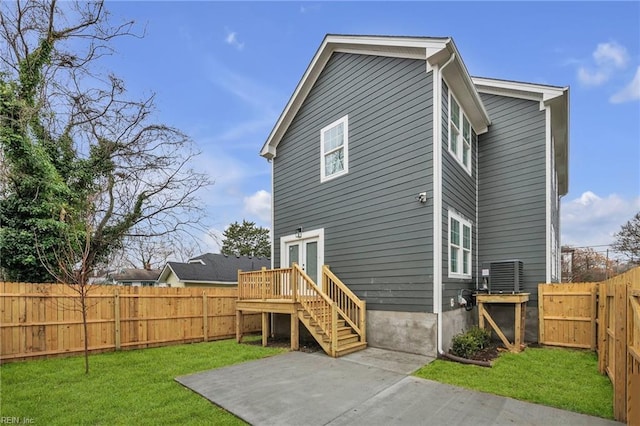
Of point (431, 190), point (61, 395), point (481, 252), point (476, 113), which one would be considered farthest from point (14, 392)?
point (476, 113)

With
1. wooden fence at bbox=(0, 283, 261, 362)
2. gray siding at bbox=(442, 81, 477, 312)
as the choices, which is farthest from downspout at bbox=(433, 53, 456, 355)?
wooden fence at bbox=(0, 283, 261, 362)

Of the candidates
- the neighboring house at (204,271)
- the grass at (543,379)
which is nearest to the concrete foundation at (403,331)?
the grass at (543,379)

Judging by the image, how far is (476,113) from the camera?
9.58 meters

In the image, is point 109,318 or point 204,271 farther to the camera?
point 204,271

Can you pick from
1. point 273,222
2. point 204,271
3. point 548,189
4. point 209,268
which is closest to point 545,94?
point 548,189

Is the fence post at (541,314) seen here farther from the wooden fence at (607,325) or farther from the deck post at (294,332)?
the deck post at (294,332)

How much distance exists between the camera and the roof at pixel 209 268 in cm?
2386

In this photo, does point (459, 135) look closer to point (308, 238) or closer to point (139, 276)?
point (308, 238)

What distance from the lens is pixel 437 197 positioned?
7.29m

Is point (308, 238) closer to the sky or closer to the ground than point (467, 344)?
closer to the sky

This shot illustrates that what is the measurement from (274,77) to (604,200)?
26.1 meters

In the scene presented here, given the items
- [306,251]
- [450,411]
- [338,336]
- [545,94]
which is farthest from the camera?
[306,251]

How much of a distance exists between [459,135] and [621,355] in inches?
242

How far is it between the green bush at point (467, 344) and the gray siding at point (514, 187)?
2338mm
